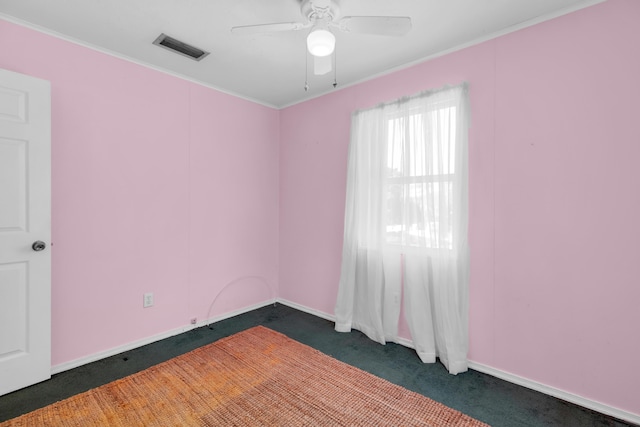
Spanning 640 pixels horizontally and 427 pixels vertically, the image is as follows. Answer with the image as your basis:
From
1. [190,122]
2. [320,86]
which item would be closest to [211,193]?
[190,122]

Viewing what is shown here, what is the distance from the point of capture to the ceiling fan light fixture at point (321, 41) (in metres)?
1.66

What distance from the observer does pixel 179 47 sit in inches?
97.0

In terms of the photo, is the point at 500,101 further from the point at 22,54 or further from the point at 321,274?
the point at 22,54

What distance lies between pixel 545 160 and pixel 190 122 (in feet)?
9.86

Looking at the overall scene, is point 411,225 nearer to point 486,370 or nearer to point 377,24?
point 486,370

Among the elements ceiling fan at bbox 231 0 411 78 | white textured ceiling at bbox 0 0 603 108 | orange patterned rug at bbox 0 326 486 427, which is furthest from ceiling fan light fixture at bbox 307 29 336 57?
orange patterned rug at bbox 0 326 486 427

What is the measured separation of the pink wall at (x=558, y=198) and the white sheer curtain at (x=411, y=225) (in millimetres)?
126

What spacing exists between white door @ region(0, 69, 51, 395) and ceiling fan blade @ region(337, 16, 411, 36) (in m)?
2.10

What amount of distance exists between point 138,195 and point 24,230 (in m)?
0.80

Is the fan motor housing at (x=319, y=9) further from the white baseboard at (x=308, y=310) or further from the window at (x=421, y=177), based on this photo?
the white baseboard at (x=308, y=310)

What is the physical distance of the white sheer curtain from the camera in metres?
2.38

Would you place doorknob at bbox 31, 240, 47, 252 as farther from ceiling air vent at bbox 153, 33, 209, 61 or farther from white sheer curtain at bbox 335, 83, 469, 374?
white sheer curtain at bbox 335, 83, 469, 374

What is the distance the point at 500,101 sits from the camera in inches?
88.3

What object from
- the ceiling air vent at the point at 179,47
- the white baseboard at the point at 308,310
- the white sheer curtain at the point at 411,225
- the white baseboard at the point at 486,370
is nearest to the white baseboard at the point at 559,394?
the white baseboard at the point at 486,370
